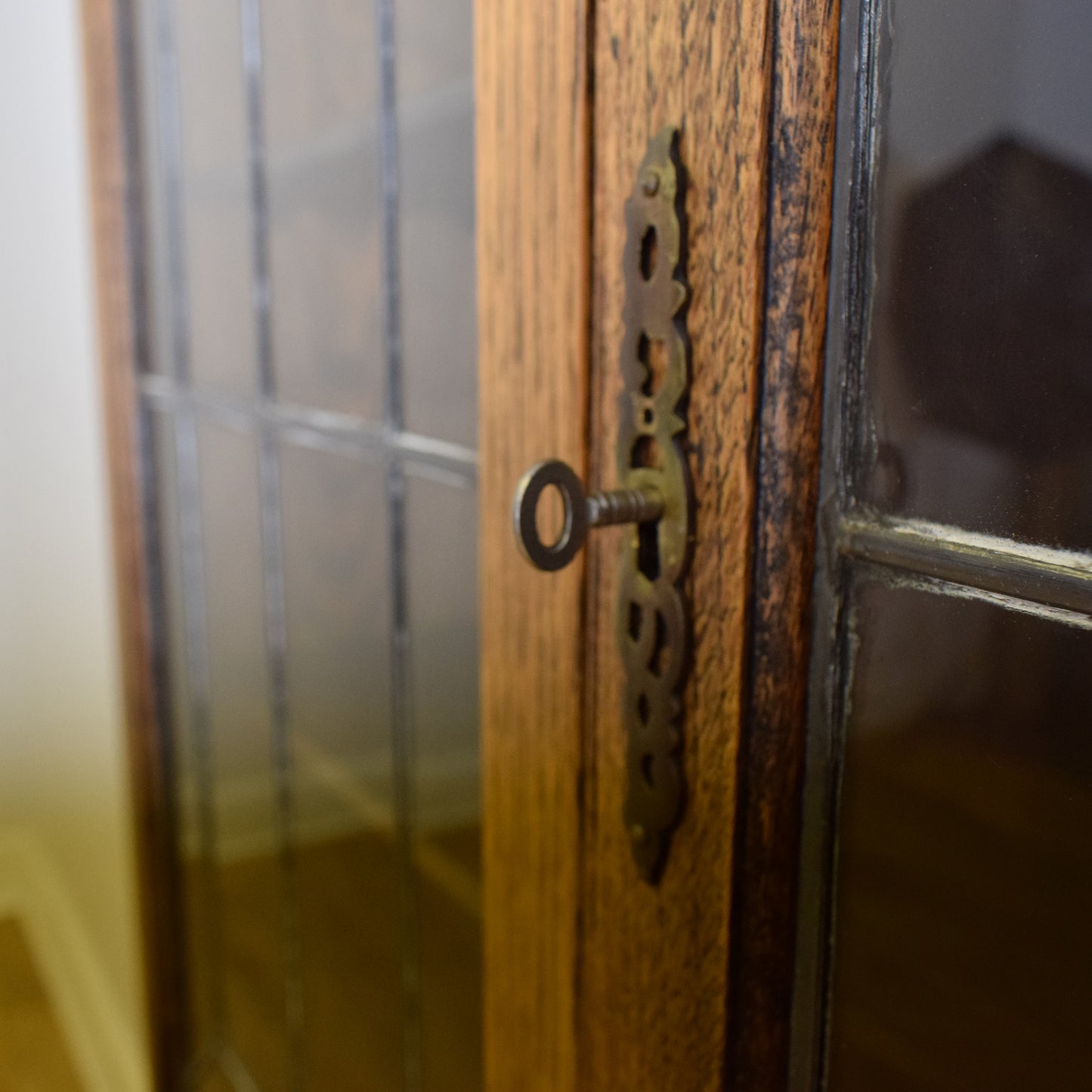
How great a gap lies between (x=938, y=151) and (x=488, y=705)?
13.0 inches

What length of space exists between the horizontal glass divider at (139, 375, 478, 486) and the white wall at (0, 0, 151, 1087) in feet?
0.89

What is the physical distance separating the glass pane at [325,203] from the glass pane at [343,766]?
66 millimetres

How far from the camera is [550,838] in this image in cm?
51

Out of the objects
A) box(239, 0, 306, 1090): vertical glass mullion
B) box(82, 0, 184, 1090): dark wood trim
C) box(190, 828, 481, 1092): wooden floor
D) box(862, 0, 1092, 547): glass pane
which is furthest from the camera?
box(82, 0, 184, 1090): dark wood trim

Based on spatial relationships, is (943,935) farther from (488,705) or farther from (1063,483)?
(488,705)

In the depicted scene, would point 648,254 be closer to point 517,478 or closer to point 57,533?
point 517,478

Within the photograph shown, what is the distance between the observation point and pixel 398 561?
29.5 inches

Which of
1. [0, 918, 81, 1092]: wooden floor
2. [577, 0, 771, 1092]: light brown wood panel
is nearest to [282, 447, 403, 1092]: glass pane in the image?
[577, 0, 771, 1092]: light brown wood panel

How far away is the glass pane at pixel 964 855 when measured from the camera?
12.8 inches

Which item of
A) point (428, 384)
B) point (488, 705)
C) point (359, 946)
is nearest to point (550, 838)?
point (488, 705)

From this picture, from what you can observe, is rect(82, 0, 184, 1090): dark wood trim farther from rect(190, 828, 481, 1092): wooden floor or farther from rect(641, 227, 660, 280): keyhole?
rect(641, 227, 660, 280): keyhole

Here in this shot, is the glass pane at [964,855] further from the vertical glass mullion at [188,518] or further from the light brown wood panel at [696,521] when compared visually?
Answer: the vertical glass mullion at [188,518]

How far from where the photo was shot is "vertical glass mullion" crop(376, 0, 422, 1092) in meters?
0.69

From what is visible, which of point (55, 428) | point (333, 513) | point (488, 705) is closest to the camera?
point (488, 705)
